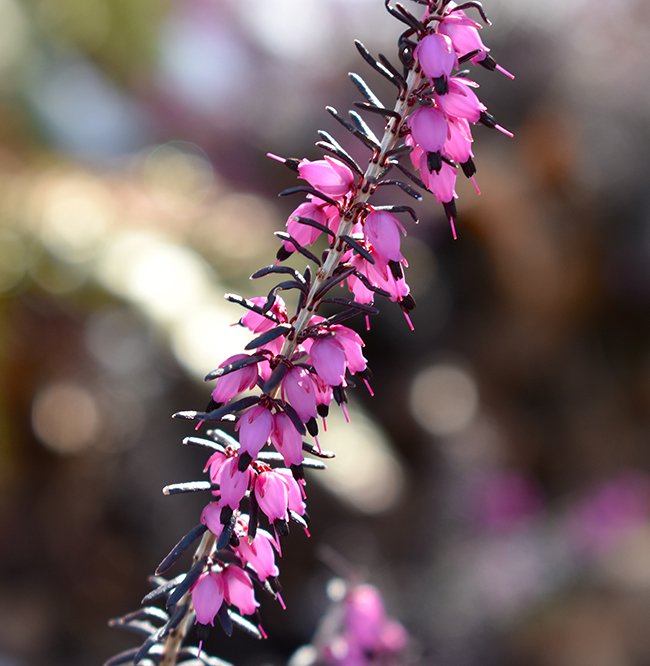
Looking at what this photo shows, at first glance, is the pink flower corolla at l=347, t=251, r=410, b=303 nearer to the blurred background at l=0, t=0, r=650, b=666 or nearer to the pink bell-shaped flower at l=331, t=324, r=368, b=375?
the pink bell-shaped flower at l=331, t=324, r=368, b=375

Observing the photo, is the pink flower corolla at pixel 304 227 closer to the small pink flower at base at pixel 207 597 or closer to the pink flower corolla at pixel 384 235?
the pink flower corolla at pixel 384 235

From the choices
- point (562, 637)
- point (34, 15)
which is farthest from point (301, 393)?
point (34, 15)

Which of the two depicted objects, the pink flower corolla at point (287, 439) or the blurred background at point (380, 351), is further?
the blurred background at point (380, 351)

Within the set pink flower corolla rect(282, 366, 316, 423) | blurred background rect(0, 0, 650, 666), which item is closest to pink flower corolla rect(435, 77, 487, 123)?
pink flower corolla rect(282, 366, 316, 423)

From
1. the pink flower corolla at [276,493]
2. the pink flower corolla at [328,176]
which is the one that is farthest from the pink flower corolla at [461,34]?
the pink flower corolla at [276,493]

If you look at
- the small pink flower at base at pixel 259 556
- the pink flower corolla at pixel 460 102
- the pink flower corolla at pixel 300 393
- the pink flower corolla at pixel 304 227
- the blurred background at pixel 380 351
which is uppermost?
the blurred background at pixel 380 351

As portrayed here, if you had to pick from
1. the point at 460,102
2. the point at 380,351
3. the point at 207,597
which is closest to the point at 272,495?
the point at 207,597

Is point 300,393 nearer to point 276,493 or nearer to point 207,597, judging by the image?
point 276,493

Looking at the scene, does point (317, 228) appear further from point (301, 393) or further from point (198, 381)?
point (198, 381)
